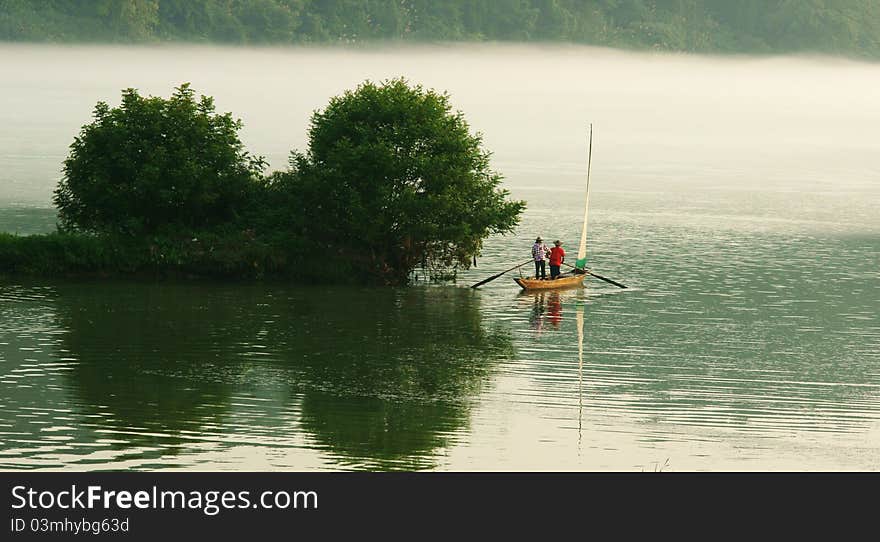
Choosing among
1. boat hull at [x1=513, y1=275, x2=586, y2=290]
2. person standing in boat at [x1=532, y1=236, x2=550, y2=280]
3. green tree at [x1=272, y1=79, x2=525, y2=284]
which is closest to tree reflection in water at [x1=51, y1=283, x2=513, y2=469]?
green tree at [x1=272, y1=79, x2=525, y2=284]

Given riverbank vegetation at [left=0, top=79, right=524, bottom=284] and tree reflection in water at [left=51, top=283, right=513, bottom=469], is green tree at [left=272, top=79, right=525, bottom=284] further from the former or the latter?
tree reflection in water at [left=51, top=283, right=513, bottom=469]

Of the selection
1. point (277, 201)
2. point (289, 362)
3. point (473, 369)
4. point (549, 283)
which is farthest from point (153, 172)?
point (473, 369)

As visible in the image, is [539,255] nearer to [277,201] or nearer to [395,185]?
[395,185]

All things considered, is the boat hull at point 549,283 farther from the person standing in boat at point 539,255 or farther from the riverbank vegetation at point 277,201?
the riverbank vegetation at point 277,201

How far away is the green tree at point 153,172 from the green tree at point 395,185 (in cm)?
325

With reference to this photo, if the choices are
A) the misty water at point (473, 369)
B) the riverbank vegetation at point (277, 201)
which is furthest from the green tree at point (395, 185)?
the misty water at point (473, 369)

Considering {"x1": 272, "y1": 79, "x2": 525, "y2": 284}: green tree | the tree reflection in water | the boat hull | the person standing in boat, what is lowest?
the tree reflection in water

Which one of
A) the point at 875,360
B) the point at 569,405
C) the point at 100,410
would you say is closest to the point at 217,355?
the point at 100,410

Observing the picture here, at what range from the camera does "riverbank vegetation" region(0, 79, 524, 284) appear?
216ft

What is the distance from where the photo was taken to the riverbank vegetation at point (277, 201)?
6581 centimetres

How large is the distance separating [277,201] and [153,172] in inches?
238

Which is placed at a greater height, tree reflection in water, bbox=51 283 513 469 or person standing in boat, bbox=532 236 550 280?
person standing in boat, bbox=532 236 550 280

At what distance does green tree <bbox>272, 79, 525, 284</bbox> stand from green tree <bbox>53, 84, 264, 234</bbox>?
10.7 feet
